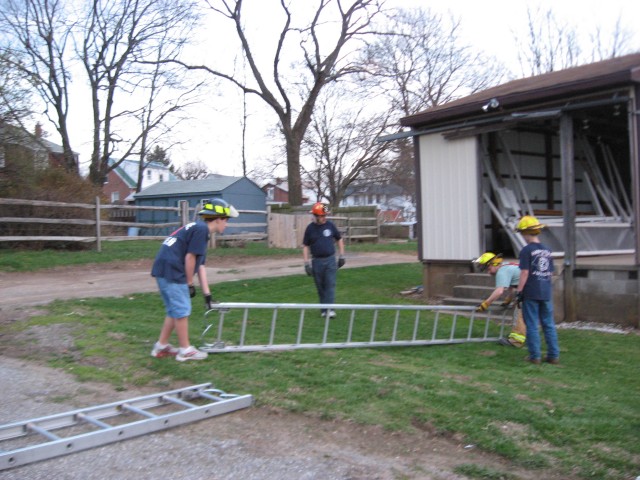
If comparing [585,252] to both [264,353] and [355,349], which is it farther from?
[264,353]

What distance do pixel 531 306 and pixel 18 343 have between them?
5.97 meters

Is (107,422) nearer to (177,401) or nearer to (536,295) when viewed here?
(177,401)

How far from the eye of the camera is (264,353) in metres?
6.59

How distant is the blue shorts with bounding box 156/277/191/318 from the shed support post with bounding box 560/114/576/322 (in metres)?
7.04

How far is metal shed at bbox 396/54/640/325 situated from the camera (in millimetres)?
10367

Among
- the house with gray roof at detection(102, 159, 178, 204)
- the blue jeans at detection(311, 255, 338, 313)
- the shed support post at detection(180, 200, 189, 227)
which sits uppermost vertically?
the house with gray roof at detection(102, 159, 178, 204)

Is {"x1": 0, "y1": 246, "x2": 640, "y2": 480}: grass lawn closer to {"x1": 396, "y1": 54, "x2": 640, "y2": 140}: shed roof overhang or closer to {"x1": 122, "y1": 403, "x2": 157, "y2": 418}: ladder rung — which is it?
{"x1": 122, "y1": 403, "x2": 157, "y2": 418}: ladder rung

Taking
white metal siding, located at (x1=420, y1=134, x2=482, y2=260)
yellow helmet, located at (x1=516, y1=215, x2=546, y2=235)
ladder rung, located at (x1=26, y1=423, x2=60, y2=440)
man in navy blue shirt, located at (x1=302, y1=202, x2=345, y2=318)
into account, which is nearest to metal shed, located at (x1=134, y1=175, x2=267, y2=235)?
white metal siding, located at (x1=420, y1=134, x2=482, y2=260)

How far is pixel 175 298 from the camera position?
6.05 m

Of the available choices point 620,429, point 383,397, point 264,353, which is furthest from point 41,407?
point 620,429

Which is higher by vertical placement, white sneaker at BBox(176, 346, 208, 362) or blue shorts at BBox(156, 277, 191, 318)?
blue shorts at BBox(156, 277, 191, 318)

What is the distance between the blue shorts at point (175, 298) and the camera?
605 centimetres

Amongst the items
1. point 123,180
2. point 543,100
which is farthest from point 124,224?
point 123,180

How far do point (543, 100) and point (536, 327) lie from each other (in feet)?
16.4
